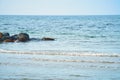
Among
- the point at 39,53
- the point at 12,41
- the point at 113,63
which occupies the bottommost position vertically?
the point at 113,63

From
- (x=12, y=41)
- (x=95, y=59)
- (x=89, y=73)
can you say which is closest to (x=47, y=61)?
(x=95, y=59)

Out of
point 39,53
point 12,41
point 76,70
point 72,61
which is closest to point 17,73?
point 76,70

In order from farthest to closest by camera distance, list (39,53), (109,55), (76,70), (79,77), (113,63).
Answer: (39,53)
(109,55)
(113,63)
(76,70)
(79,77)

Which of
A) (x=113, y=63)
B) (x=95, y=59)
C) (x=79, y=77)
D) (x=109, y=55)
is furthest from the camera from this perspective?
(x=109, y=55)

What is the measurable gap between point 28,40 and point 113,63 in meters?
16.2

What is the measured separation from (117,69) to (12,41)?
55.4 ft

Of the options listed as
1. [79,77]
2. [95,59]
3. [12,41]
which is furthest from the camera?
[12,41]

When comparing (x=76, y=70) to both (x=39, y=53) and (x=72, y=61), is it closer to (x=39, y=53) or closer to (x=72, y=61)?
(x=72, y=61)

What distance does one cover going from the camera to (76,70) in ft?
55.9

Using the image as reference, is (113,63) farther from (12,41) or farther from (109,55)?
(12,41)

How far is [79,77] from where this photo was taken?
15.4 m

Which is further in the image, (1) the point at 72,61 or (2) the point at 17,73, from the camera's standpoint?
(1) the point at 72,61

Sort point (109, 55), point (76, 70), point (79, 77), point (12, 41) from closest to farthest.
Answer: point (79, 77) < point (76, 70) < point (109, 55) < point (12, 41)

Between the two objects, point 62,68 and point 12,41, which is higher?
point 12,41
